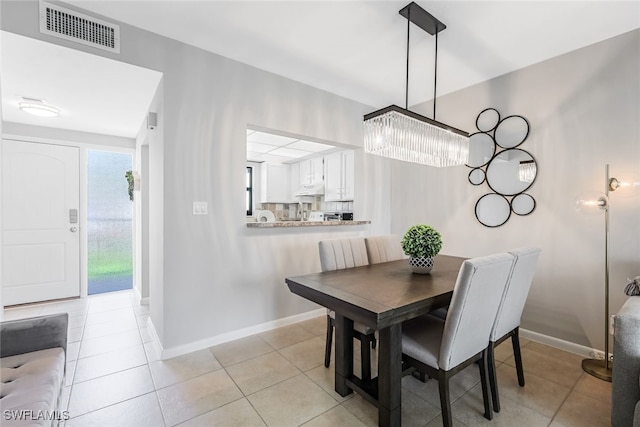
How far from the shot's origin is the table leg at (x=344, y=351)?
6.08 ft

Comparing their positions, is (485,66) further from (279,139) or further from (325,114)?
(279,139)

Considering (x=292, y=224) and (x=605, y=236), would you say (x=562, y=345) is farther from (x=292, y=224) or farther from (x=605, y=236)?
(x=292, y=224)

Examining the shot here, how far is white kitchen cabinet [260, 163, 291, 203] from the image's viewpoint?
5.92 metres

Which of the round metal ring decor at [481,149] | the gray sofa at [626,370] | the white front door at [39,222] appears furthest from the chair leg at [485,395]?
the white front door at [39,222]

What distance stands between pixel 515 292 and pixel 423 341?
27.1 inches

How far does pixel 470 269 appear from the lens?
4.49 ft

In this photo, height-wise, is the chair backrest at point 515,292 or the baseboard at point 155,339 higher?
the chair backrest at point 515,292

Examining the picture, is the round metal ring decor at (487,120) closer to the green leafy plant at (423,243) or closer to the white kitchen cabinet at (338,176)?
the green leafy plant at (423,243)

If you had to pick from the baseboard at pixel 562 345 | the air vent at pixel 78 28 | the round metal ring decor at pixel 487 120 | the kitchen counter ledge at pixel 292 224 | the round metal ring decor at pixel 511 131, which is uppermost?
the air vent at pixel 78 28

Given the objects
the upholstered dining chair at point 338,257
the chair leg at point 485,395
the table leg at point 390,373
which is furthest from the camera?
the upholstered dining chair at point 338,257

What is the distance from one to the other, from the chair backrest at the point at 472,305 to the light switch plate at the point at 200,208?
2.02m

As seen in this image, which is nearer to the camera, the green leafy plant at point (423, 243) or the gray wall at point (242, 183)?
the green leafy plant at point (423, 243)

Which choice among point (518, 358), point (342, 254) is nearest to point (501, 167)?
point (518, 358)

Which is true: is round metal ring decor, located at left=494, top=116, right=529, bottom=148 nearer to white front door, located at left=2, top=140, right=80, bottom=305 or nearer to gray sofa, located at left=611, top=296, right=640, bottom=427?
gray sofa, located at left=611, top=296, right=640, bottom=427
